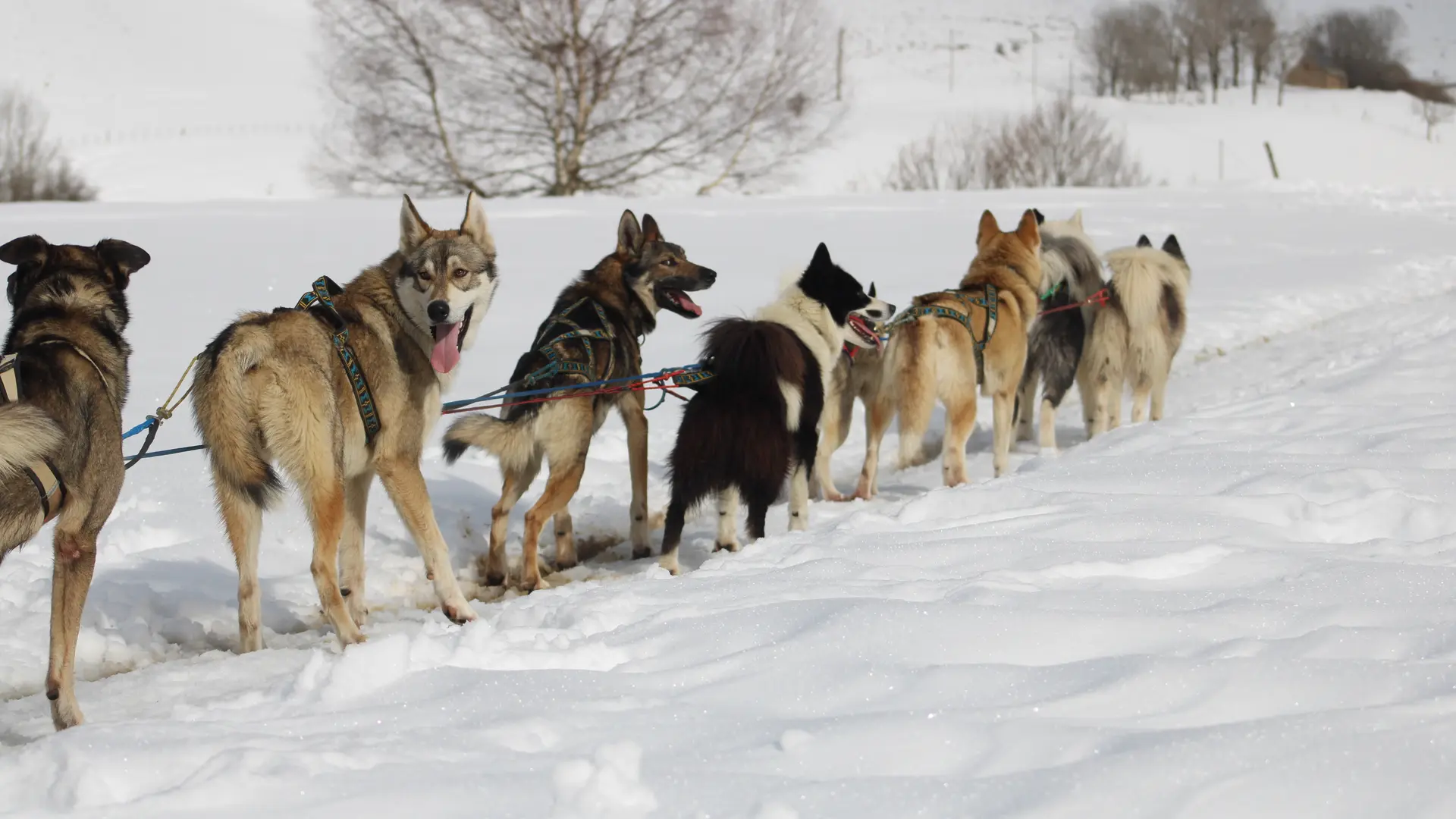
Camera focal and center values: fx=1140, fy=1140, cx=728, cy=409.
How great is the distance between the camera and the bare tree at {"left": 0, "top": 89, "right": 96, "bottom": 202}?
23984mm

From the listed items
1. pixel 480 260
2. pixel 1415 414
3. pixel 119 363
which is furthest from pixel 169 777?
pixel 1415 414

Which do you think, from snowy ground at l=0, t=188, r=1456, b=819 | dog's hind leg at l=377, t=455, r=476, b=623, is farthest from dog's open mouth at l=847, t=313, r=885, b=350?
dog's hind leg at l=377, t=455, r=476, b=623

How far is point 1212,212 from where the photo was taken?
22156 mm

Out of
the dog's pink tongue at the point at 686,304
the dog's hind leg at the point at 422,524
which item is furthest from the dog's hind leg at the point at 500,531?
the dog's pink tongue at the point at 686,304

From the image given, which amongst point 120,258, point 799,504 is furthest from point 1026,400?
point 120,258

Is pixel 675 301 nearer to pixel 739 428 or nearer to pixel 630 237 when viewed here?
pixel 630 237

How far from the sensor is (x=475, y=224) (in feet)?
15.4

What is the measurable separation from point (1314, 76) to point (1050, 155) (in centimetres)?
4760

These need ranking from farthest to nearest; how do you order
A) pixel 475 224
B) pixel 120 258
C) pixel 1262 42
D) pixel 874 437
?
pixel 1262 42
pixel 874 437
pixel 475 224
pixel 120 258

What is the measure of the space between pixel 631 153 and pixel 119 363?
2264cm

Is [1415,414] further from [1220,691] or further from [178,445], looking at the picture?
[178,445]

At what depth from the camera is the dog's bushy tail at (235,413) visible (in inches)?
150

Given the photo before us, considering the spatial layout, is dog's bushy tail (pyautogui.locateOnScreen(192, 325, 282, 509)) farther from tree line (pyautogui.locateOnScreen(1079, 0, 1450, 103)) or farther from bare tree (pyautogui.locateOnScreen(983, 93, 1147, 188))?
tree line (pyautogui.locateOnScreen(1079, 0, 1450, 103))

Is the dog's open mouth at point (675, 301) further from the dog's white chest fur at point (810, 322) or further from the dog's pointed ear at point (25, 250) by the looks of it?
the dog's pointed ear at point (25, 250)
